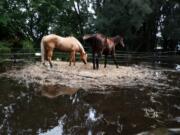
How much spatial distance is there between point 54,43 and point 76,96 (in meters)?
5.43

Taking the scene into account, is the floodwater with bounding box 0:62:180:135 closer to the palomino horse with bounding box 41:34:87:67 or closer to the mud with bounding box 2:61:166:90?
the mud with bounding box 2:61:166:90

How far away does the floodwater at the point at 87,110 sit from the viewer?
614cm

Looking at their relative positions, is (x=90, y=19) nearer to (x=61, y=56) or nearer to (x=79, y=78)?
(x=61, y=56)

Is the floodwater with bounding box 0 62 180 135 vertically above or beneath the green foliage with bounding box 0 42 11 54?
beneath

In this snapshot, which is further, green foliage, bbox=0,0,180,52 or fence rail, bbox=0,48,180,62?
green foliage, bbox=0,0,180,52

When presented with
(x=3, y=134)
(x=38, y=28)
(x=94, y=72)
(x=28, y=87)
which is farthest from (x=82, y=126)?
(x=38, y=28)

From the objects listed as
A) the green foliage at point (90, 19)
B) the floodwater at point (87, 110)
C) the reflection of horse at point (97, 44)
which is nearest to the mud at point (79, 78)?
the floodwater at point (87, 110)

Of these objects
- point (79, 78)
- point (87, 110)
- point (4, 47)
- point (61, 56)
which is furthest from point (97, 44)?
→ point (4, 47)

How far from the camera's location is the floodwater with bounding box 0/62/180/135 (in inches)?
242

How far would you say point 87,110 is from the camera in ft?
25.0

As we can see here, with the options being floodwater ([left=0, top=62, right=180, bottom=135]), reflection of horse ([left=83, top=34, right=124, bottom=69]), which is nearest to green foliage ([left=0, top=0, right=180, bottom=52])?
reflection of horse ([left=83, top=34, right=124, bottom=69])

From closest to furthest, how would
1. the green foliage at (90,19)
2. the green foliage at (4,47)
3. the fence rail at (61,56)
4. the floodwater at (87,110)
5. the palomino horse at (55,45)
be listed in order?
the floodwater at (87,110), the palomino horse at (55,45), the fence rail at (61,56), the green foliage at (4,47), the green foliage at (90,19)

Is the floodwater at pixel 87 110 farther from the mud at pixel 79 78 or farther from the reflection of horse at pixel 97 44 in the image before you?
the reflection of horse at pixel 97 44

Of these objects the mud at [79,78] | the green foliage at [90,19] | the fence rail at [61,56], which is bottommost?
the mud at [79,78]
